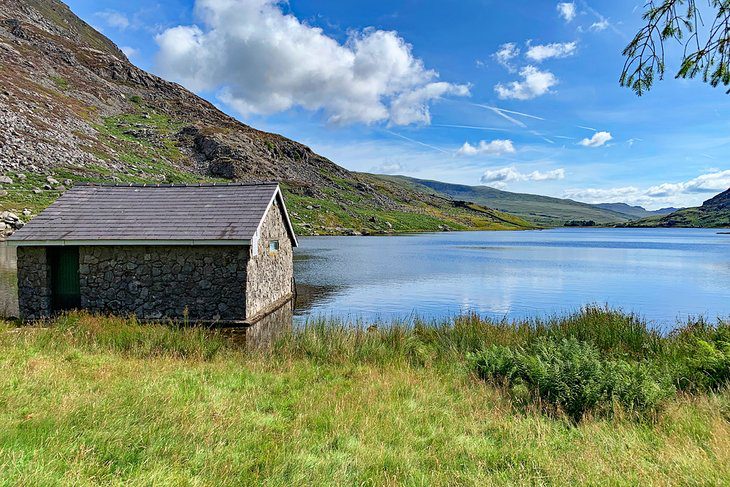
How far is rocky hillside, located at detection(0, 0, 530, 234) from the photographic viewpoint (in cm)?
5950

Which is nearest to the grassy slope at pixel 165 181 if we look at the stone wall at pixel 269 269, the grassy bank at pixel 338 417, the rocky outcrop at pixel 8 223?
the rocky outcrop at pixel 8 223

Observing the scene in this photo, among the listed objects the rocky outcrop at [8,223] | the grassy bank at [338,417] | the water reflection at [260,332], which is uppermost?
the rocky outcrop at [8,223]

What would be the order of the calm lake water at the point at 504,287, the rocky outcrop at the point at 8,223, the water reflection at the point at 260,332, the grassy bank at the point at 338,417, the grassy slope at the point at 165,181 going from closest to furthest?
the grassy bank at the point at 338,417
the water reflection at the point at 260,332
the calm lake water at the point at 504,287
the rocky outcrop at the point at 8,223
the grassy slope at the point at 165,181

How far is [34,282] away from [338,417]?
15.2 m

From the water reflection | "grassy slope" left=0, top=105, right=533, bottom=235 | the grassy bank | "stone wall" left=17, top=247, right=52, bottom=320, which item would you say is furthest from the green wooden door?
"grassy slope" left=0, top=105, right=533, bottom=235

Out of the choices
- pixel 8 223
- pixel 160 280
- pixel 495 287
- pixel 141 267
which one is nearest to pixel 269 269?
pixel 160 280

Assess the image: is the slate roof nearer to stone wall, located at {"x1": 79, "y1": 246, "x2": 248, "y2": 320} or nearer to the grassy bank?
stone wall, located at {"x1": 79, "y1": 246, "x2": 248, "y2": 320}

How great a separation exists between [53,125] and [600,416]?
87.5 m

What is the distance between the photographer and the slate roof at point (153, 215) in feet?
50.9

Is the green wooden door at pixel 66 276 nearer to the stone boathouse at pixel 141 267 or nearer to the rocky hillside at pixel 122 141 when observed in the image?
the stone boathouse at pixel 141 267

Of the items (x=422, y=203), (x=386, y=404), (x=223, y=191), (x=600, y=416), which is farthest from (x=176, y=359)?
(x=422, y=203)

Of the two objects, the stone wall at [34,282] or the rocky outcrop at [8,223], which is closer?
the stone wall at [34,282]

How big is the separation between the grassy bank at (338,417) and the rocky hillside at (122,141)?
4353 cm

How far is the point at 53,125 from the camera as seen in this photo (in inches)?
2785
